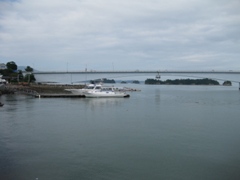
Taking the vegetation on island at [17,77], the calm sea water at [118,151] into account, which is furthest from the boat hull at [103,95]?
the vegetation on island at [17,77]

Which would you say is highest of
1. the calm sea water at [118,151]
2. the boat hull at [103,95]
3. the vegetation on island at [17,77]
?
the vegetation on island at [17,77]

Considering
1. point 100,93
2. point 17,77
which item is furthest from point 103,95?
point 17,77

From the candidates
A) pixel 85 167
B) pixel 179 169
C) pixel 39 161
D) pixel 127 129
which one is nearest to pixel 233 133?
pixel 127 129

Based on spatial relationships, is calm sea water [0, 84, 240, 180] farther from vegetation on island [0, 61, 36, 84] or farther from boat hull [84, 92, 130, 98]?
vegetation on island [0, 61, 36, 84]

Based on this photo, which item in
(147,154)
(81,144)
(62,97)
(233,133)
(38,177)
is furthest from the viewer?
(62,97)

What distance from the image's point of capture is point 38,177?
8.76 m

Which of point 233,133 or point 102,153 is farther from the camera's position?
point 233,133

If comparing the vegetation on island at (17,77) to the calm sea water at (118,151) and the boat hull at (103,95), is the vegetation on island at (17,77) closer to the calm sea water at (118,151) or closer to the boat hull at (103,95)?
the boat hull at (103,95)

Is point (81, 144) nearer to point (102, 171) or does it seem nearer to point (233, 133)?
point (102, 171)

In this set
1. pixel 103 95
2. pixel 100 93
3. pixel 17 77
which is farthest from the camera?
pixel 17 77

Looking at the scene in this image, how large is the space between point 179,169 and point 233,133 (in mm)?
7762

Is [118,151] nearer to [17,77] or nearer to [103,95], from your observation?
[103,95]

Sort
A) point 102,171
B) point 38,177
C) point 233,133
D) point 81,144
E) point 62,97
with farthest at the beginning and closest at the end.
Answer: point 62,97
point 233,133
point 81,144
point 102,171
point 38,177

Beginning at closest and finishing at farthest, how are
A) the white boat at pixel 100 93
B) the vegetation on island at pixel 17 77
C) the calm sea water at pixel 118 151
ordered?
the calm sea water at pixel 118 151
the white boat at pixel 100 93
the vegetation on island at pixel 17 77
